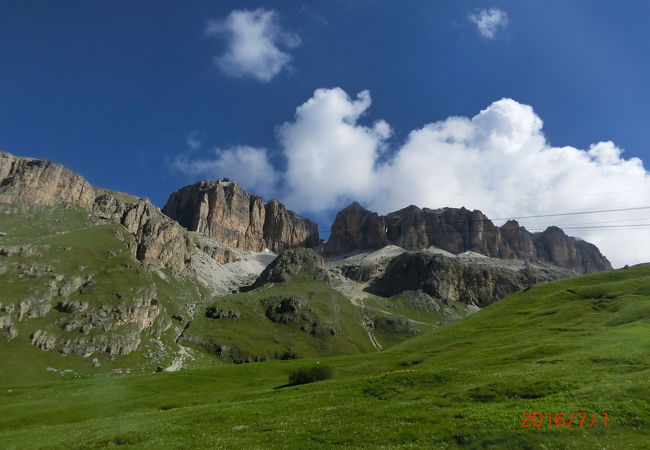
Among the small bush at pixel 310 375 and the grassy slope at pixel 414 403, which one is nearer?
the grassy slope at pixel 414 403

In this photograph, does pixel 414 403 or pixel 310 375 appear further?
pixel 310 375

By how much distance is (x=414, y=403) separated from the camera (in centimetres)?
3456

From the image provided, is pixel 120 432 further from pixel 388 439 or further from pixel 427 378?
pixel 427 378

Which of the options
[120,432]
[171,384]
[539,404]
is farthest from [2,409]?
[539,404]

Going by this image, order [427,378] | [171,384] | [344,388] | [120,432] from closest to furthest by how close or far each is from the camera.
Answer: [120,432], [427,378], [344,388], [171,384]

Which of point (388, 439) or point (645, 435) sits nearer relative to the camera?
point (645, 435)

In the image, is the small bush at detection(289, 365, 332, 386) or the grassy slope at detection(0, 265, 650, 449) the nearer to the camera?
the grassy slope at detection(0, 265, 650, 449)

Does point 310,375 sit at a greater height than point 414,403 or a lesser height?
lesser

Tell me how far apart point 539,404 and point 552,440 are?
229 inches

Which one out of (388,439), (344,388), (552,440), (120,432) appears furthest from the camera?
(344,388)

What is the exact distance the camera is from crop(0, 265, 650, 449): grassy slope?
26.9 metres

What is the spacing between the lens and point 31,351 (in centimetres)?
19588

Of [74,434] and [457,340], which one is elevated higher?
[457,340]

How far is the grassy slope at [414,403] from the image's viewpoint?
26891mm
